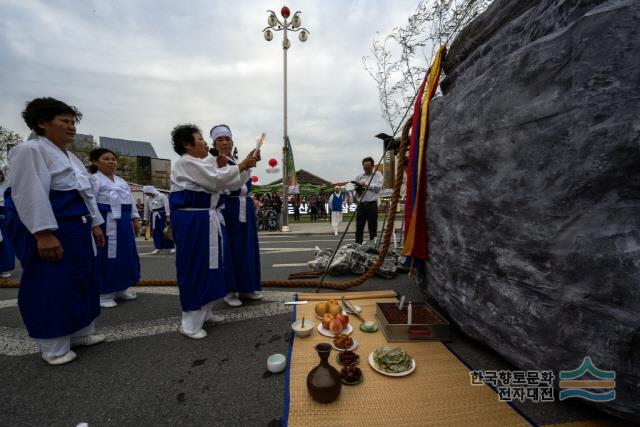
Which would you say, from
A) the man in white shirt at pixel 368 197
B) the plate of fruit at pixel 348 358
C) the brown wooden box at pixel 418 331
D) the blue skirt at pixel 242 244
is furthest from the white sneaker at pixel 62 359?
the man in white shirt at pixel 368 197

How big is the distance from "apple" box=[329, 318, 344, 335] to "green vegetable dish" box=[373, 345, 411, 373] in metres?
0.47

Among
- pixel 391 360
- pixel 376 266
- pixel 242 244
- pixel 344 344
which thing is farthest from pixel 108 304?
pixel 391 360

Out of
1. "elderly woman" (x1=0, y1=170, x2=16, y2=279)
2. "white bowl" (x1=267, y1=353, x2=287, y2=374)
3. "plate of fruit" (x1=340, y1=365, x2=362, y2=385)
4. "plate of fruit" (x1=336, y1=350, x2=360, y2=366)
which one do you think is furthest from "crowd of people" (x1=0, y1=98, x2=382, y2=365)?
"elderly woman" (x1=0, y1=170, x2=16, y2=279)

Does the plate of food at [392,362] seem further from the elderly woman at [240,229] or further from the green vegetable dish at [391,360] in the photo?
the elderly woman at [240,229]

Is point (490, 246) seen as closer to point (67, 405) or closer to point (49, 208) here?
point (67, 405)

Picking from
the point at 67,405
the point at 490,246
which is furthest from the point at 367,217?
the point at 67,405

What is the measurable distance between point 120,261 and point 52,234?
5.28 feet

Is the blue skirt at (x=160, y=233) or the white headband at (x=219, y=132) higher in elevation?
the white headband at (x=219, y=132)

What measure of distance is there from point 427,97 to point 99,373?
3.55 meters

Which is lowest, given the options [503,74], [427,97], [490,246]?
[490,246]

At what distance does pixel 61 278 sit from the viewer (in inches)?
85.6

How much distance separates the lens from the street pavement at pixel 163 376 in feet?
5.32

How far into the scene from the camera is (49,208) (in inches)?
80.7

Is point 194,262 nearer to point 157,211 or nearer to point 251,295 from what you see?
point 251,295
